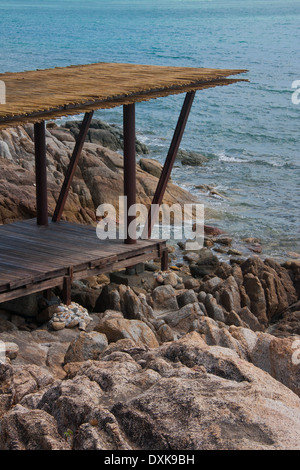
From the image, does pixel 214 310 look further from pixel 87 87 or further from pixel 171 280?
pixel 87 87

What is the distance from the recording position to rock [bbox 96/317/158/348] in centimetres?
1118

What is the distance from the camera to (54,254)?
13.4 meters

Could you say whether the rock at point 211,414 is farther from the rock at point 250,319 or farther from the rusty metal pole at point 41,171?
the rusty metal pole at point 41,171

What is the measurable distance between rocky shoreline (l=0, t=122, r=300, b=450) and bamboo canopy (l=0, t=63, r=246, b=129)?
335cm

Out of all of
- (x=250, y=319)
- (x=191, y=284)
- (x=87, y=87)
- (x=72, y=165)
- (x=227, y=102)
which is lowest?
(x=250, y=319)

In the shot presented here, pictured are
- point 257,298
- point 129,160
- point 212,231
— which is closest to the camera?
point 129,160

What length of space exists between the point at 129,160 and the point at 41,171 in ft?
7.19

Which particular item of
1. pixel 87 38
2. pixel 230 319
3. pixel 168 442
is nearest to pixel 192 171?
pixel 230 319

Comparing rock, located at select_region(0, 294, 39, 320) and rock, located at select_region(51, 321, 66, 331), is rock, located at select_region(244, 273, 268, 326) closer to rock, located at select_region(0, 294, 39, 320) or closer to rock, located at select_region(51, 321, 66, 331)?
rock, located at select_region(51, 321, 66, 331)

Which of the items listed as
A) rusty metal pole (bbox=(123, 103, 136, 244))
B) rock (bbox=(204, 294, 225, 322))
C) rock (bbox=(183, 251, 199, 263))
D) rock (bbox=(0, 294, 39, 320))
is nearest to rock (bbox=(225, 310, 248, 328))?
rock (bbox=(204, 294, 225, 322))

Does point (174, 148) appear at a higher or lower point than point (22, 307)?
higher

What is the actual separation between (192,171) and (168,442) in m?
25.9

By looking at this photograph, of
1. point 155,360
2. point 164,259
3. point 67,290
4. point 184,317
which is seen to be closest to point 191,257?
point 164,259

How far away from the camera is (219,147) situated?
39.8m
